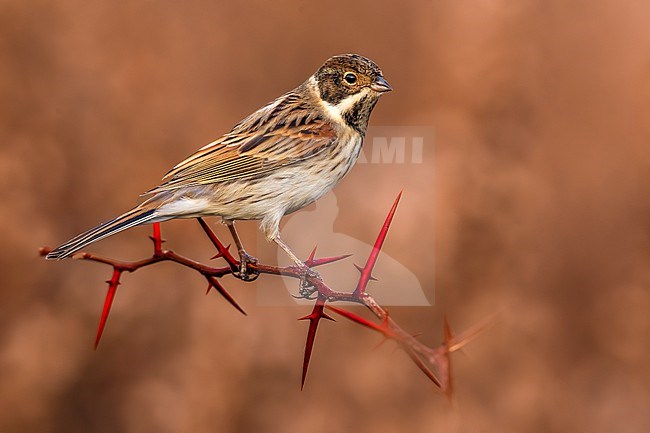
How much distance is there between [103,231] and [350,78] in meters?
1.19

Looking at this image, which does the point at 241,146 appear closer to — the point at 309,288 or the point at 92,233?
the point at 309,288

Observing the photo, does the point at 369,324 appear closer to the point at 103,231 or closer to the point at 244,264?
the point at 103,231

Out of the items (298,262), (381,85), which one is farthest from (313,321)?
(381,85)

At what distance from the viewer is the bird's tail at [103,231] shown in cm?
246

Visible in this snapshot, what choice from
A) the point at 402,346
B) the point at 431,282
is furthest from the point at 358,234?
the point at 402,346

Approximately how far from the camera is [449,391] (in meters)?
2.01

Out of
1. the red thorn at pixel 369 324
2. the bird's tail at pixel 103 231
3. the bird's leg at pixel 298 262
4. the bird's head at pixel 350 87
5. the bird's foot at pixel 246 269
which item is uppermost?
the bird's head at pixel 350 87

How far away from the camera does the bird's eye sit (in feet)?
10.4

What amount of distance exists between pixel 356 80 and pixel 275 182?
0.59 meters

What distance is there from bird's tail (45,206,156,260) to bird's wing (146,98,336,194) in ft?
0.93

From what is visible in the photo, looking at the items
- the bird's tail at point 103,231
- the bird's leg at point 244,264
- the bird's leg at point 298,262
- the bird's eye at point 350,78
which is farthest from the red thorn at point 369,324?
the bird's eye at point 350,78

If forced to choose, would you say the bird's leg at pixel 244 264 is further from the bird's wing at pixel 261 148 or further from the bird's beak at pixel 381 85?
the bird's beak at pixel 381 85

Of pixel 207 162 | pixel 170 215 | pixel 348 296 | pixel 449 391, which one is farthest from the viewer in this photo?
pixel 207 162

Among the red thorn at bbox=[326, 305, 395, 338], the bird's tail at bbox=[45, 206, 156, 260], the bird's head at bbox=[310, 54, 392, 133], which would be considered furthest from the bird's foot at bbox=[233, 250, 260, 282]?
the red thorn at bbox=[326, 305, 395, 338]
